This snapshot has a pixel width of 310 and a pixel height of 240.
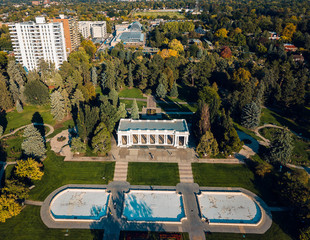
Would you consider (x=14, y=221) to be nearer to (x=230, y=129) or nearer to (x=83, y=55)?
(x=230, y=129)

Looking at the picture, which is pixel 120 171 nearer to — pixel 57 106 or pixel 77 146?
pixel 77 146

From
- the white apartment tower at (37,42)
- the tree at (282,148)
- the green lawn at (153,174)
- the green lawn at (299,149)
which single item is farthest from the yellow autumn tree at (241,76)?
the white apartment tower at (37,42)

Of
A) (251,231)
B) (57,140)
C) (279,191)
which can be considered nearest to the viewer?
(251,231)

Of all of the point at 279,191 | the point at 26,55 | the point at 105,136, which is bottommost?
the point at 279,191

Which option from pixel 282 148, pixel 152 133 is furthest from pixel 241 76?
pixel 152 133

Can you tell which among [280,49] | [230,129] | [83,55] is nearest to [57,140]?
[230,129]

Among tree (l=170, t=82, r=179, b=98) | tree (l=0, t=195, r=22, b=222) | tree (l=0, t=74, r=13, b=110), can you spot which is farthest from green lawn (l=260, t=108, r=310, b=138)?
tree (l=0, t=74, r=13, b=110)

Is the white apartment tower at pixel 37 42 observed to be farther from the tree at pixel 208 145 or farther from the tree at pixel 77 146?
the tree at pixel 208 145
